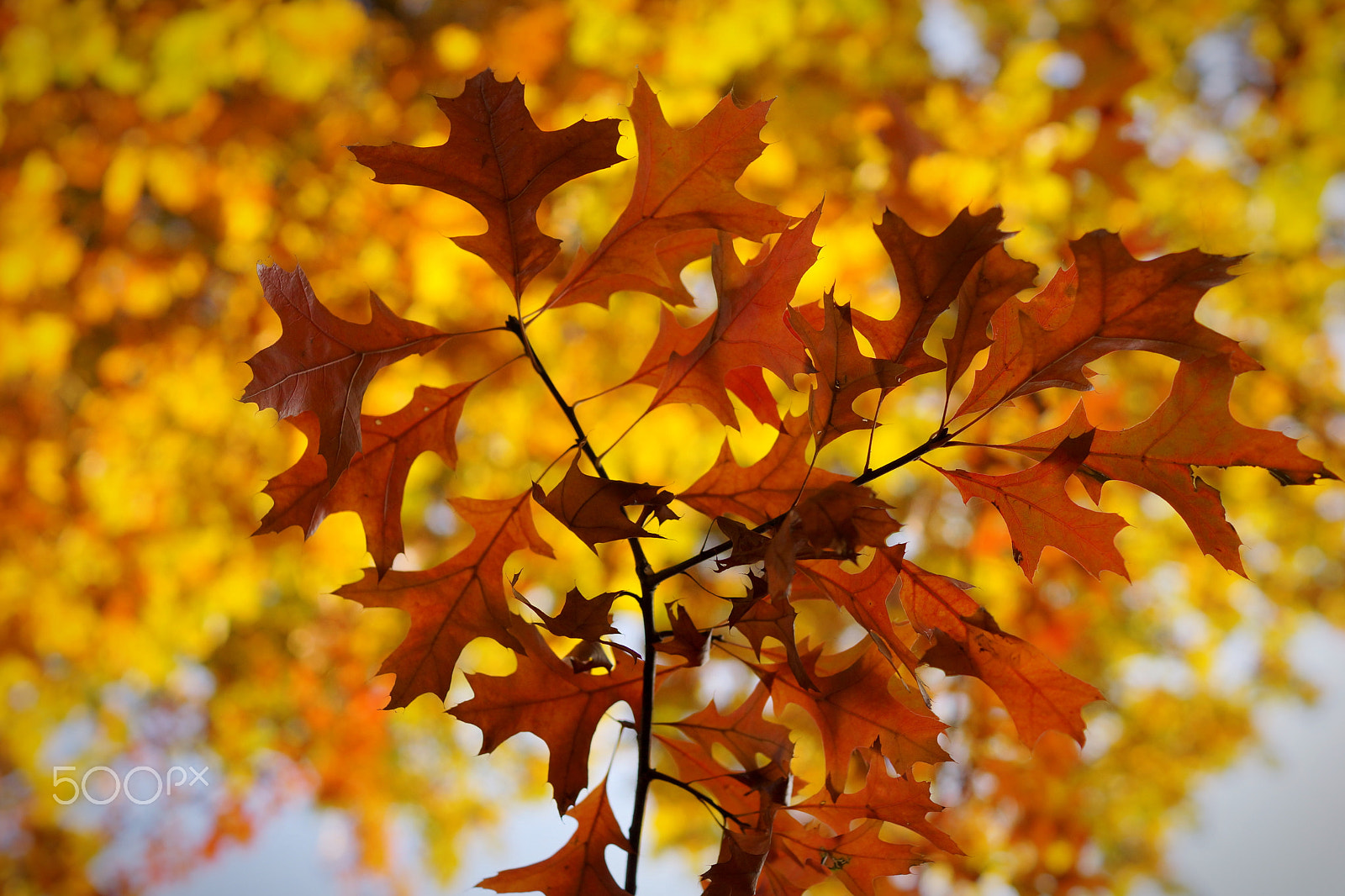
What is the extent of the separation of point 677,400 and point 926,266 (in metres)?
0.17

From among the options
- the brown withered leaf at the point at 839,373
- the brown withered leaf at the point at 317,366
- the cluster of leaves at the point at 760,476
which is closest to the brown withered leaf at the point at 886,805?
the cluster of leaves at the point at 760,476

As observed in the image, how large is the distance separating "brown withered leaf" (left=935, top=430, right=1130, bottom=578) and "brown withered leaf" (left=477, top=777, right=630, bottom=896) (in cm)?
27

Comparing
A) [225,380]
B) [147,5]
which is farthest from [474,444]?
[147,5]

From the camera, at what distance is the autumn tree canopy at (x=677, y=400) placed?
0.44m

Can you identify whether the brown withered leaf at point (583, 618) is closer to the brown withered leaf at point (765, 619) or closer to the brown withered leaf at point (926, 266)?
the brown withered leaf at point (765, 619)

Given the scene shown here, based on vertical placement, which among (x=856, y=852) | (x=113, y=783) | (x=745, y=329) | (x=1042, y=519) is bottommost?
(x=856, y=852)

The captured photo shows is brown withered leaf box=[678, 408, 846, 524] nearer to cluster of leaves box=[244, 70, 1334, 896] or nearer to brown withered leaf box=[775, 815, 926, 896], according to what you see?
cluster of leaves box=[244, 70, 1334, 896]

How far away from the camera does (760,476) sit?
481mm

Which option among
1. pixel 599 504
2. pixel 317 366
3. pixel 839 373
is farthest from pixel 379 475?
pixel 839 373

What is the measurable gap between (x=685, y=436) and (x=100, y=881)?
4020 millimetres

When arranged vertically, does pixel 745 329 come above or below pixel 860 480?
above

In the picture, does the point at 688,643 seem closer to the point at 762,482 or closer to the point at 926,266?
the point at 762,482

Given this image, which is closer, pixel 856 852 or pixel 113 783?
pixel 856 852

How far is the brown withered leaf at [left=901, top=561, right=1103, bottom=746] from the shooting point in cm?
44
